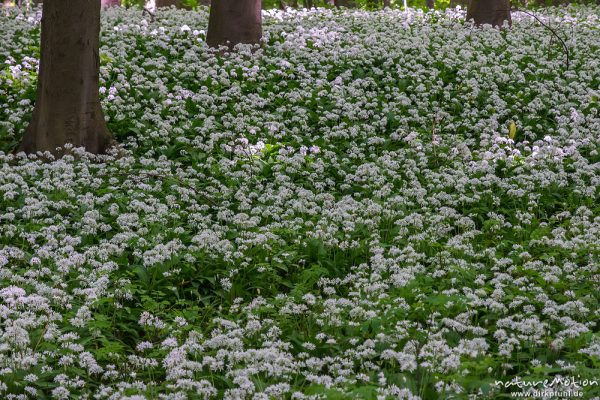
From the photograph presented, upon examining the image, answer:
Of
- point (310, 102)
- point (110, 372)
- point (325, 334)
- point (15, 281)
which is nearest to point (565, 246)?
point (325, 334)

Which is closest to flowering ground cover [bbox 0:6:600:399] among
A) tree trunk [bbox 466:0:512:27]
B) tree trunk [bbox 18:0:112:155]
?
tree trunk [bbox 18:0:112:155]

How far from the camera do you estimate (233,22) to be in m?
13.4

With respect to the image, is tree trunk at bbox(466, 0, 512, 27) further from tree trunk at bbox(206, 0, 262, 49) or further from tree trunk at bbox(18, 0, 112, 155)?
tree trunk at bbox(18, 0, 112, 155)

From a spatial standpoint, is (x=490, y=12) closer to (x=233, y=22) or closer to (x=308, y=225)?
(x=233, y=22)

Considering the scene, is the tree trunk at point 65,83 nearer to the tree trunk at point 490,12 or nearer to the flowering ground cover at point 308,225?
the flowering ground cover at point 308,225

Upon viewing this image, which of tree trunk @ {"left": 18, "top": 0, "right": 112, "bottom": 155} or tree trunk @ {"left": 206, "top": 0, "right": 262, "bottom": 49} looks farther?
tree trunk @ {"left": 206, "top": 0, "right": 262, "bottom": 49}

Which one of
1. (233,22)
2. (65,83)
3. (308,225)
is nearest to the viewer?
(308,225)

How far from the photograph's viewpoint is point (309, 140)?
10117 millimetres

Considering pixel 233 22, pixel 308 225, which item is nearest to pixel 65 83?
pixel 308 225

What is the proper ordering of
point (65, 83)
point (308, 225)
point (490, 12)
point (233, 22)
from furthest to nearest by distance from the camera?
point (490, 12) < point (233, 22) < point (65, 83) < point (308, 225)

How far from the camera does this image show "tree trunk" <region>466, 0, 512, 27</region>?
53.2ft

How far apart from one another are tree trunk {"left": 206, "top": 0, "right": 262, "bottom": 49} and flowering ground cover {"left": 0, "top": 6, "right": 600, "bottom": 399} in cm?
47

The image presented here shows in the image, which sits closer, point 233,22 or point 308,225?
point 308,225

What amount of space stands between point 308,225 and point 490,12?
1076 centimetres
